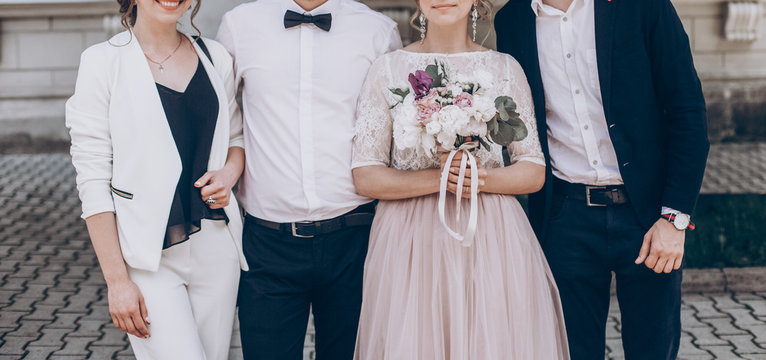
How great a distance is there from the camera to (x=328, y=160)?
2969mm

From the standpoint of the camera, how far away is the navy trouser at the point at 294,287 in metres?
2.96

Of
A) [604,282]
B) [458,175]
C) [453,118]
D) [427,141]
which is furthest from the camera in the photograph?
[604,282]

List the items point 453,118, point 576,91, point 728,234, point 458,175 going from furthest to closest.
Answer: point 728,234 → point 576,91 → point 458,175 → point 453,118

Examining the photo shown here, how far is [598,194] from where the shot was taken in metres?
3.02

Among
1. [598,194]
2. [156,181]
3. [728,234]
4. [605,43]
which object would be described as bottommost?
[728,234]

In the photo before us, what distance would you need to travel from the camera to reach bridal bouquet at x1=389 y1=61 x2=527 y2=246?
246 cm

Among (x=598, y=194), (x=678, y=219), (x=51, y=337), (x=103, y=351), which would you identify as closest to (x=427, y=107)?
(x=598, y=194)

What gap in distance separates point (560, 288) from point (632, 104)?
2.69 ft

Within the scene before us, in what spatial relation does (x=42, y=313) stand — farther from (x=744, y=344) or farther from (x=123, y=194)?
(x=744, y=344)

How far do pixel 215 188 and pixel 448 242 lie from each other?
2.95 feet

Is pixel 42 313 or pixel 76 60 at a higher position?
pixel 76 60

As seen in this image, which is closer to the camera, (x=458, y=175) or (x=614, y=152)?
(x=458, y=175)

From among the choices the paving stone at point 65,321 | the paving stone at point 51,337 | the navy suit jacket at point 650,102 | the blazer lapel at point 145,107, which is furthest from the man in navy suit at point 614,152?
the paving stone at point 65,321

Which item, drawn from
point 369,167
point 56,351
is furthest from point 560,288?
point 56,351
